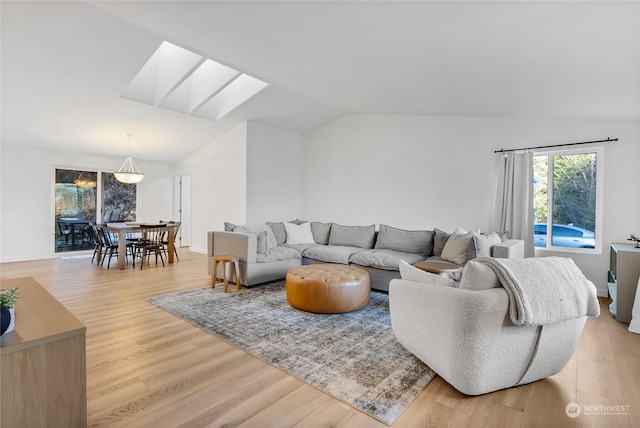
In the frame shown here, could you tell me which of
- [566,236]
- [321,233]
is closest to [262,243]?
[321,233]

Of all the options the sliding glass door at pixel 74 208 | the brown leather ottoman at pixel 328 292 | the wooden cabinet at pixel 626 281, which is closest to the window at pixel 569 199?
the wooden cabinet at pixel 626 281

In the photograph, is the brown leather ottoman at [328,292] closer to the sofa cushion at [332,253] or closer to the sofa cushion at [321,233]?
the sofa cushion at [332,253]

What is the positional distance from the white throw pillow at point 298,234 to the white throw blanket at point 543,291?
150 inches

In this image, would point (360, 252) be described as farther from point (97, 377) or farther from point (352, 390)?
point (97, 377)

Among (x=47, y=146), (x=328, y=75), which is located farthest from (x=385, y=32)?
(x=47, y=146)

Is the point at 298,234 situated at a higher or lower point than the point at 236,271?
higher

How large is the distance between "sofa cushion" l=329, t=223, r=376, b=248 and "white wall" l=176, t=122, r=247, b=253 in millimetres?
1979

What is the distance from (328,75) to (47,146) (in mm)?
6189

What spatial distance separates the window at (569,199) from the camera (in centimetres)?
422

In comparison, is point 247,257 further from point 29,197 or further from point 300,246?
point 29,197

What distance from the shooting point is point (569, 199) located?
14.6ft

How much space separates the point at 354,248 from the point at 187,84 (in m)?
4.13

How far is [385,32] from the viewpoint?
279 cm

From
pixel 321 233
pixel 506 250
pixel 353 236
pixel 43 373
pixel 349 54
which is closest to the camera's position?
pixel 43 373
